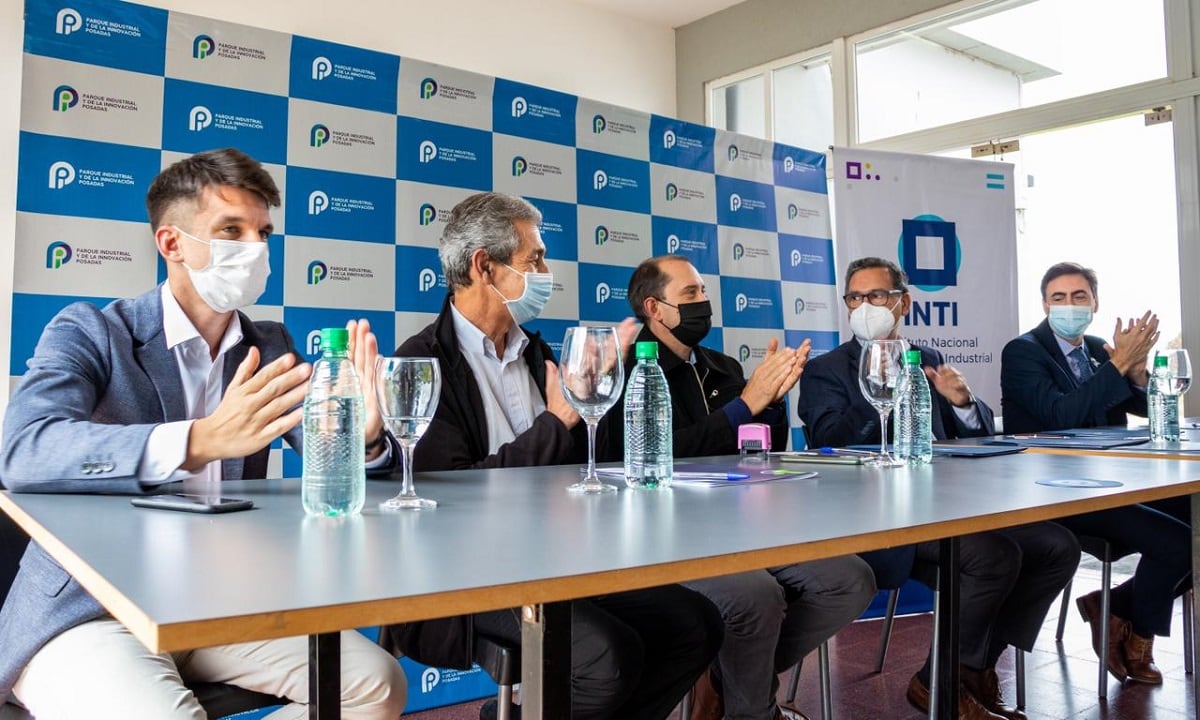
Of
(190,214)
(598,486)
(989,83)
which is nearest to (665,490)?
(598,486)

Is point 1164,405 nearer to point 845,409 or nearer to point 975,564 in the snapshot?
point 975,564

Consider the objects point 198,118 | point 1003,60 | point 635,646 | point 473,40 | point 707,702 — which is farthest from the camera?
point 473,40

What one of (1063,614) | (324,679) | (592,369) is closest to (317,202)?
(592,369)

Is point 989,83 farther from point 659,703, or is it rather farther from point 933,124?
point 659,703

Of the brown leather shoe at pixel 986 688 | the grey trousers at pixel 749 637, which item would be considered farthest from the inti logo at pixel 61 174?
the brown leather shoe at pixel 986 688

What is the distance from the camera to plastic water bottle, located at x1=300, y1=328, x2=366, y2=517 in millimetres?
Answer: 1027

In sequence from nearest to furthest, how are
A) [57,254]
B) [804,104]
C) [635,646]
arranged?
1. [635,646]
2. [57,254]
3. [804,104]

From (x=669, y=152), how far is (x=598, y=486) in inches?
110

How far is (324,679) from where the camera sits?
2.60ft

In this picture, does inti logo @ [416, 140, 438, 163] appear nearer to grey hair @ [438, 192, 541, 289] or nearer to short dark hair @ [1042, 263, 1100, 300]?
grey hair @ [438, 192, 541, 289]

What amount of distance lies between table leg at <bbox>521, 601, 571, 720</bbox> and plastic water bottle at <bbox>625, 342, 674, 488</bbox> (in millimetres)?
528

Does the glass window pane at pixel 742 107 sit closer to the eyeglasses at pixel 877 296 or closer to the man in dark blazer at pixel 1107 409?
the man in dark blazer at pixel 1107 409

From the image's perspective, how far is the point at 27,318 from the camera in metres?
2.38

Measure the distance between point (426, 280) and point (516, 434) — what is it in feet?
3.60
